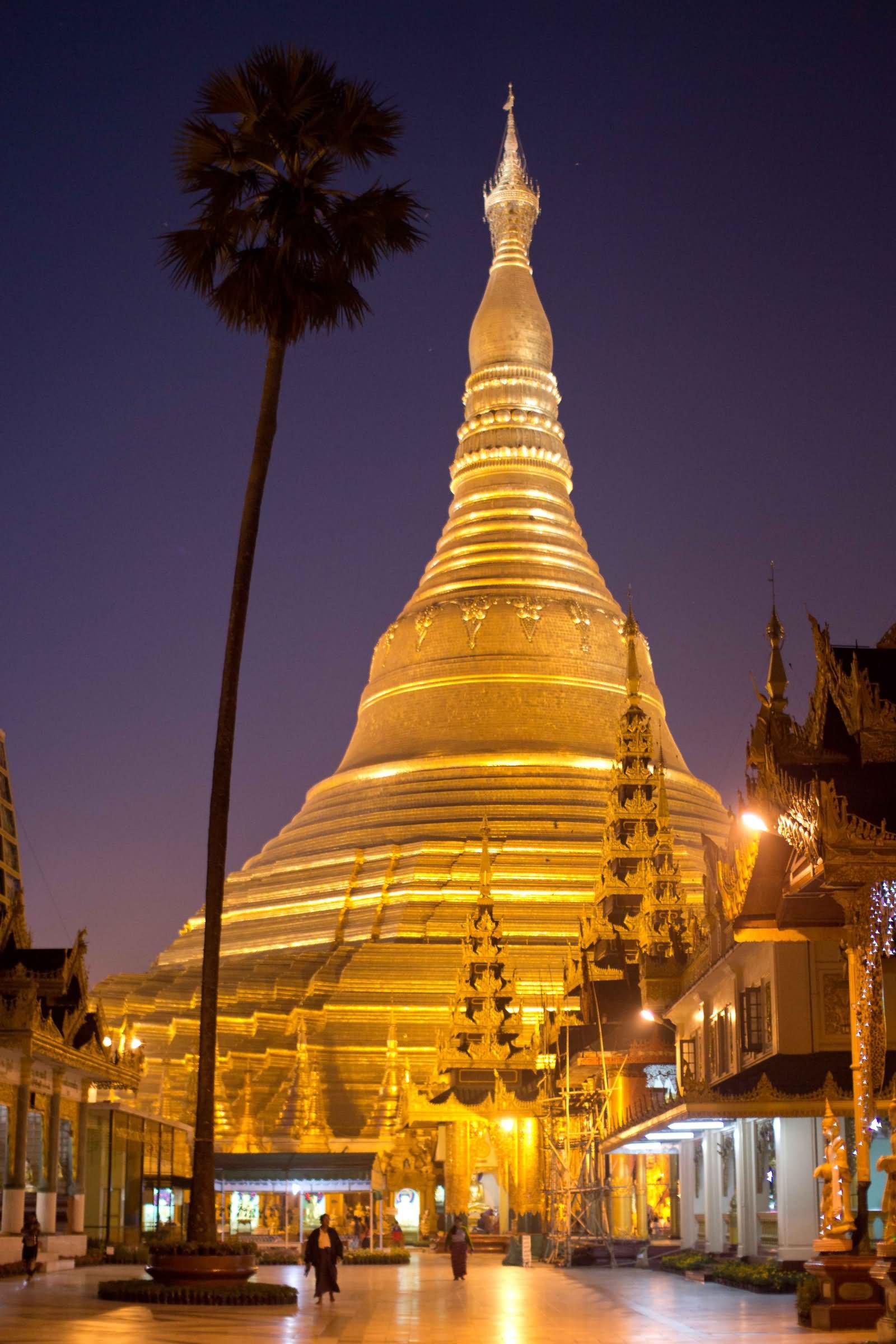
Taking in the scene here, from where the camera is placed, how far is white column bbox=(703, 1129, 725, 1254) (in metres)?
27.9

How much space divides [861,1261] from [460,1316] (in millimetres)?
4342

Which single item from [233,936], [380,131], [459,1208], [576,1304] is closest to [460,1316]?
[576,1304]

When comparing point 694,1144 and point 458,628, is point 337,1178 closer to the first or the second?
point 694,1144

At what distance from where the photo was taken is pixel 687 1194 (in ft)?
106

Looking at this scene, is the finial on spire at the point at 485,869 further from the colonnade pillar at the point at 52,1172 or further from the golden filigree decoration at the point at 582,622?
the colonnade pillar at the point at 52,1172

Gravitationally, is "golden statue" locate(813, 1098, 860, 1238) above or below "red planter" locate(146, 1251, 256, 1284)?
above

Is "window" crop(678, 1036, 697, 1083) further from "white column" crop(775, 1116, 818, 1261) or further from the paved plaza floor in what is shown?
"white column" crop(775, 1116, 818, 1261)

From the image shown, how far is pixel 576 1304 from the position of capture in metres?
20.3

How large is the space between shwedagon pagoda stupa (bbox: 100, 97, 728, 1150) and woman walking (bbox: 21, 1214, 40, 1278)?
2073 centimetres

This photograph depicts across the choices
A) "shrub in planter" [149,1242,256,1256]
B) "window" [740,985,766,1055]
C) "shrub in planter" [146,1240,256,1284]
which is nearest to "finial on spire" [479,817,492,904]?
"window" [740,985,766,1055]

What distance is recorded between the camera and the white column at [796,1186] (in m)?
22.8

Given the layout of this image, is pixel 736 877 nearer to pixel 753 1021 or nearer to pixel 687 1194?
pixel 753 1021

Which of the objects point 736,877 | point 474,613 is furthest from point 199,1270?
point 474,613

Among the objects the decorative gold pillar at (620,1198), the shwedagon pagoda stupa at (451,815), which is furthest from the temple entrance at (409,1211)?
the decorative gold pillar at (620,1198)
